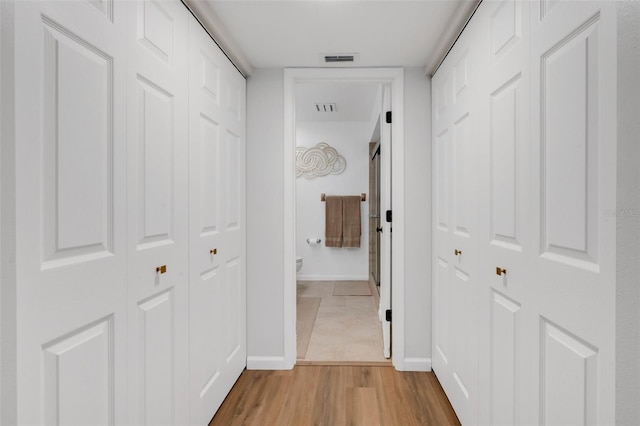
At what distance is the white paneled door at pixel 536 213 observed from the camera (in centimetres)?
81

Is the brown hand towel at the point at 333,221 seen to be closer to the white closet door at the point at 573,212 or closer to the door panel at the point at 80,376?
the white closet door at the point at 573,212

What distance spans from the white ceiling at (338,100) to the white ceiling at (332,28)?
106 centimetres

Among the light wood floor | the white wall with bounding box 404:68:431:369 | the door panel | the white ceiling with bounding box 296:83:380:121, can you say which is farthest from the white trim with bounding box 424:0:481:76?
the light wood floor

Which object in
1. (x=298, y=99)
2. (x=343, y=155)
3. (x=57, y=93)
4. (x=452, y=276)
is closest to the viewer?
(x=57, y=93)

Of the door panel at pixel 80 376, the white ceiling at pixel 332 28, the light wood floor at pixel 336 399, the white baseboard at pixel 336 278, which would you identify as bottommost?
the light wood floor at pixel 336 399

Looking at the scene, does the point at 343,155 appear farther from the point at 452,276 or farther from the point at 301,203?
the point at 452,276

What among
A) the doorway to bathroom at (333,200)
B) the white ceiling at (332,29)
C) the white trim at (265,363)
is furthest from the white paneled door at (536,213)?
the doorway to bathroom at (333,200)

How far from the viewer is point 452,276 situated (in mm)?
1923

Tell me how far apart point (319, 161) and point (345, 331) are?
283 centimetres

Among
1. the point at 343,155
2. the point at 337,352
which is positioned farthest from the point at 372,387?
the point at 343,155

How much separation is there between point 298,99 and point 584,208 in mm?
3630

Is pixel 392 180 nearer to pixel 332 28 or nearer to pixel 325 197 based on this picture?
pixel 332 28

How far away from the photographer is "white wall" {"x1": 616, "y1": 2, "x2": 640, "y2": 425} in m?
0.70

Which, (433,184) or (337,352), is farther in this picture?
(337,352)
